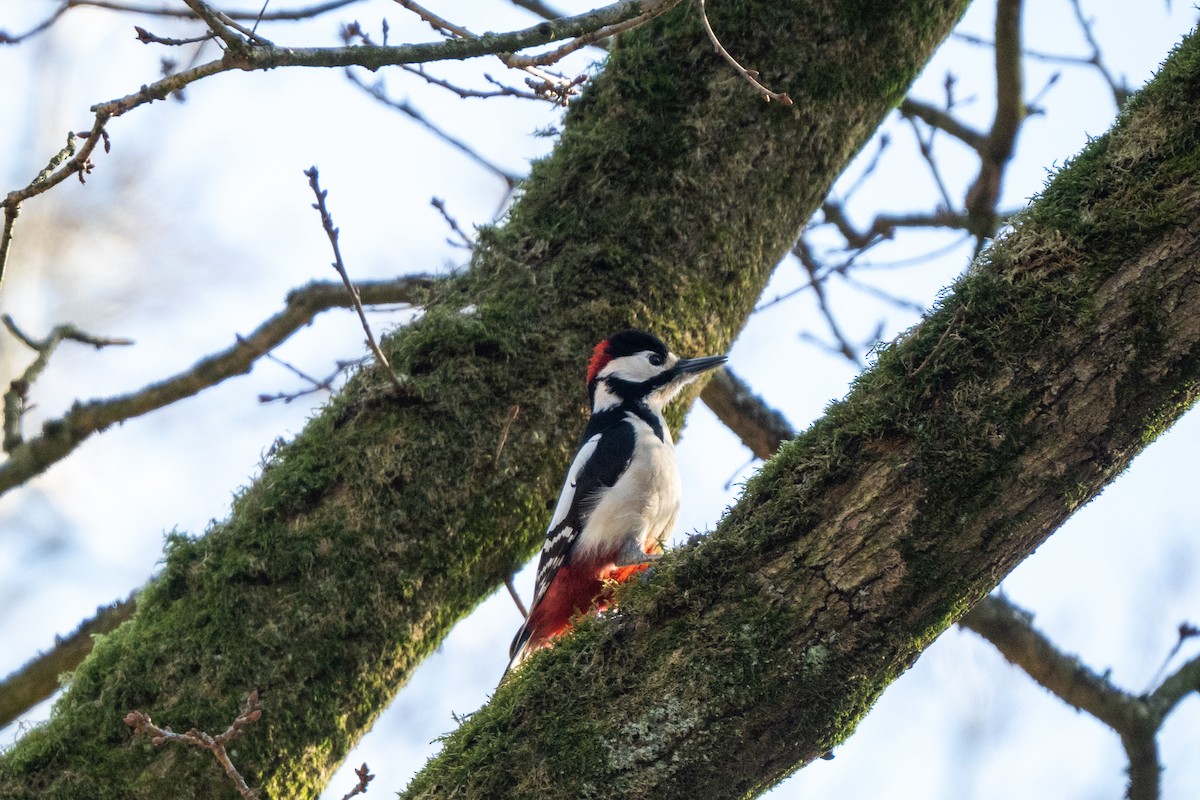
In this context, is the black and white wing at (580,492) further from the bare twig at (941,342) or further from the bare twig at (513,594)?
the bare twig at (941,342)

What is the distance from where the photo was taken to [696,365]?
393 cm

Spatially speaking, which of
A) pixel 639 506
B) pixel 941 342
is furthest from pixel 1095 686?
pixel 941 342

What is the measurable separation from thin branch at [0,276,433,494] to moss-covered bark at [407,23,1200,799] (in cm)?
219

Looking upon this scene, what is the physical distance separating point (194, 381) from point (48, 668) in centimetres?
122

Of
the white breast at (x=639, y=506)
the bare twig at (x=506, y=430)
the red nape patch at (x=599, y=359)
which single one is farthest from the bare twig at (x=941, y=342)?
the white breast at (x=639, y=506)

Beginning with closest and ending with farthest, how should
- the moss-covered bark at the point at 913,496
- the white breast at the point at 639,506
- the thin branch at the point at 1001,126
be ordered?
the moss-covered bark at the point at 913,496, the white breast at the point at 639,506, the thin branch at the point at 1001,126

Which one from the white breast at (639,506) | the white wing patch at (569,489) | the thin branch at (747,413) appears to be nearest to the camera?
the white wing patch at (569,489)

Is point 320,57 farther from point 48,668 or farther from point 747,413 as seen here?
point 747,413

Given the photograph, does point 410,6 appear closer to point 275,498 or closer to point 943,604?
point 275,498

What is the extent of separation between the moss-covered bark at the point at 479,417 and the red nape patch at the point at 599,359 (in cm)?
19

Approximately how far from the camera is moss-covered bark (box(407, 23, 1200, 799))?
202 cm

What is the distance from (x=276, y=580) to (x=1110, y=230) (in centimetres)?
239

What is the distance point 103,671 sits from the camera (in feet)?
10.5

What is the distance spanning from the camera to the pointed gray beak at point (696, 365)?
3885mm
